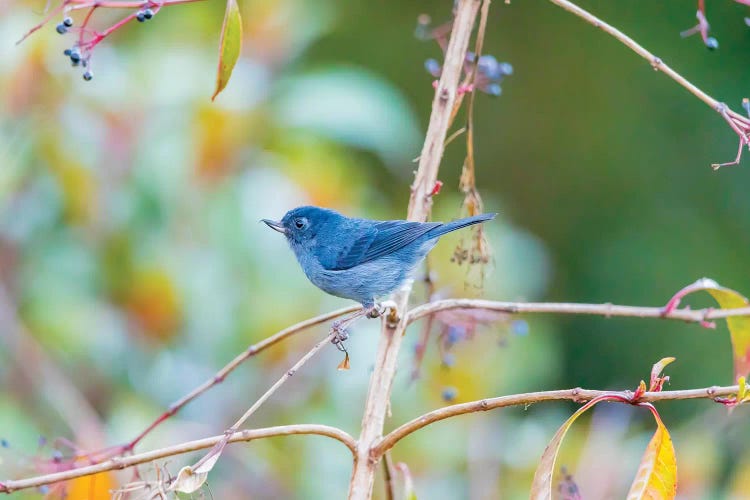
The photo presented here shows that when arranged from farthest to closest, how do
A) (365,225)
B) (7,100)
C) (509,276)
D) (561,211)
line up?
(561,211), (509,276), (7,100), (365,225)

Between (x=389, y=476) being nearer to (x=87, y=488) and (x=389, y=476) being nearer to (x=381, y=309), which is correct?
(x=381, y=309)

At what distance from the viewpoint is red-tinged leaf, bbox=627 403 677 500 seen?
1067 mm

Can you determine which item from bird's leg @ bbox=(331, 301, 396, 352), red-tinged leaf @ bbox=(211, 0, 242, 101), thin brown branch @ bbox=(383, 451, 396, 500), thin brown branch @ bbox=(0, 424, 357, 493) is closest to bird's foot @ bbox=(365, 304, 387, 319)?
bird's leg @ bbox=(331, 301, 396, 352)

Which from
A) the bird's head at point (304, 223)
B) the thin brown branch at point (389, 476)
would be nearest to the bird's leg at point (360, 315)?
the thin brown branch at point (389, 476)

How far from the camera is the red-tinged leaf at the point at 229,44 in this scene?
1.19m

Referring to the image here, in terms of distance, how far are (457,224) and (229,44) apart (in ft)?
3.01

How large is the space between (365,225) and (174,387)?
0.82m

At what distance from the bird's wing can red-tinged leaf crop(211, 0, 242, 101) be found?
40.3 inches

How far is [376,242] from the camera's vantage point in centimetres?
233

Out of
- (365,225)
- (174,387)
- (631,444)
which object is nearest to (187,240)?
(174,387)

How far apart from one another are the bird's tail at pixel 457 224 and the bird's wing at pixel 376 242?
23 mm

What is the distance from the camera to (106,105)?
9.41 ft

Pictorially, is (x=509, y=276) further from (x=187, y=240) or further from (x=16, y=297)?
(x=16, y=297)

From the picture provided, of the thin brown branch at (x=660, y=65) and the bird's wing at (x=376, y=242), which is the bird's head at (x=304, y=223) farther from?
the thin brown branch at (x=660, y=65)
